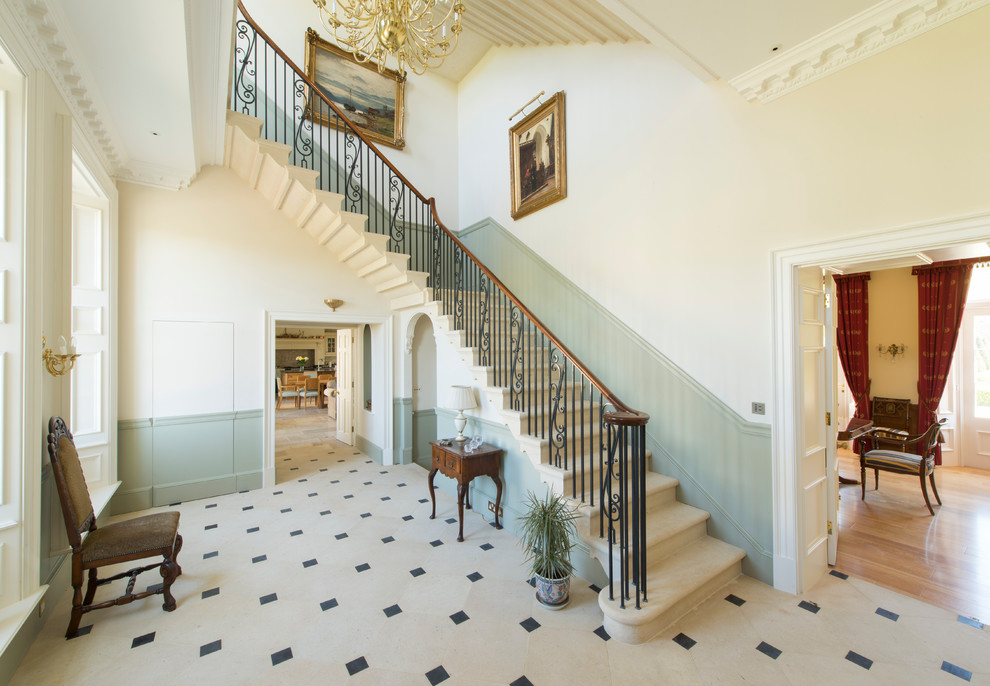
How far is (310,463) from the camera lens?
6102mm

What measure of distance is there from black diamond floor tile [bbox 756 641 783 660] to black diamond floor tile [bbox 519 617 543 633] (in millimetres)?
1280

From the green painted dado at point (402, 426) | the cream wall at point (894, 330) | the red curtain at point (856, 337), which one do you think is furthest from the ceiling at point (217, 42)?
the red curtain at point (856, 337)

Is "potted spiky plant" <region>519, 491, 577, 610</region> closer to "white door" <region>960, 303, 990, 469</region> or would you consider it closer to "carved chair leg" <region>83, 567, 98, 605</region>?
"carved chair leg" <region>83, 567, 98, 605</region>

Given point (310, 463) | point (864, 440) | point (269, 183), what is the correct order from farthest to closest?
point (310, 463)
point (864, 440)
point (269, 183)

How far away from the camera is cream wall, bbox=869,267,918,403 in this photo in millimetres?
6008

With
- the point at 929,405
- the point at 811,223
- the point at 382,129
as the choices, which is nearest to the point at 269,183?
the point at 382,129

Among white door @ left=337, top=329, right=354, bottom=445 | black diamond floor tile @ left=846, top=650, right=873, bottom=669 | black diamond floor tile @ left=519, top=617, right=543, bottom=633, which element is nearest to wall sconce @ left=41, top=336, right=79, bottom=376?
black diamond floor tile @ left=519, top=617, right=543, bottom=633

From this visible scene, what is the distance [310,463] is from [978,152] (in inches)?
287

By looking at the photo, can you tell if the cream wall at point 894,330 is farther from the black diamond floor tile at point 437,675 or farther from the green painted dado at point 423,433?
the black diamond floor tile at point 437,675

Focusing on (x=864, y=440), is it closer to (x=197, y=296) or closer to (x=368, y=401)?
(x=368, y=401)

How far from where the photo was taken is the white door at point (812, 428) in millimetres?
2857

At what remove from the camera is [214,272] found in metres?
4.85

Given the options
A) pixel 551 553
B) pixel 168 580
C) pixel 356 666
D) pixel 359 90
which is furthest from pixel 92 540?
pixel 359 90

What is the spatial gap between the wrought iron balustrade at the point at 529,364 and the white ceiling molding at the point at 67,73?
1.09 metres
